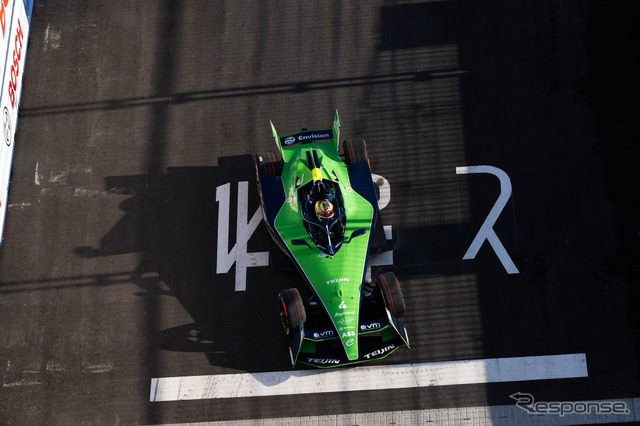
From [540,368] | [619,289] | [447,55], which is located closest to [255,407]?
[540,368]

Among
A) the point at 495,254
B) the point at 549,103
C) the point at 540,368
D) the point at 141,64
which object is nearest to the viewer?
the point at 540,368

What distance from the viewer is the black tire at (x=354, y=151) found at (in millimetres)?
14805

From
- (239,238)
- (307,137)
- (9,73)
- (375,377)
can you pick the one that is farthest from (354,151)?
(9,73)

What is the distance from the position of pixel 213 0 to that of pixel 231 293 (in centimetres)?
705

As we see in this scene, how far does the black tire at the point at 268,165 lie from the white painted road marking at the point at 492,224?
3586 millimetres

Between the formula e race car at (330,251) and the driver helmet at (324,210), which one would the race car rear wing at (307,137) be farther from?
the driver helmet at (324,210)

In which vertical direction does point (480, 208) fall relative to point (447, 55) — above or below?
below

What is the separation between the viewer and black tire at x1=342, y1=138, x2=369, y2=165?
14.8 meters

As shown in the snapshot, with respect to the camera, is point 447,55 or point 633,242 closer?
point 633,242

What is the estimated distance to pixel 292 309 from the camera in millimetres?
13289

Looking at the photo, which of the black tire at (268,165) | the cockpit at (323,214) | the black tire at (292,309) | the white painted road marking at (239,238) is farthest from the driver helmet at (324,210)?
the white painted road marking at (239,238)

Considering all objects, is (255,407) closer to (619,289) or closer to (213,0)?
(619,289)

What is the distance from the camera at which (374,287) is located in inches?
546

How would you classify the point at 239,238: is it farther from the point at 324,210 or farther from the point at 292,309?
the point at 292,309
